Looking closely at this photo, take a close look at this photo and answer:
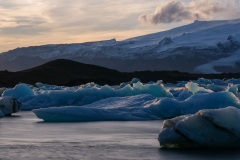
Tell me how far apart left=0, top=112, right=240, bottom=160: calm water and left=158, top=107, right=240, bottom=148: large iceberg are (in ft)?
1.00

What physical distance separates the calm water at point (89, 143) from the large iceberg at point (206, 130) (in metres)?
0.31

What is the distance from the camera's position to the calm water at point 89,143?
35.5 feet

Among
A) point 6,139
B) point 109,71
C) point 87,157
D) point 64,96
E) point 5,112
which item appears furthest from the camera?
point 109,71

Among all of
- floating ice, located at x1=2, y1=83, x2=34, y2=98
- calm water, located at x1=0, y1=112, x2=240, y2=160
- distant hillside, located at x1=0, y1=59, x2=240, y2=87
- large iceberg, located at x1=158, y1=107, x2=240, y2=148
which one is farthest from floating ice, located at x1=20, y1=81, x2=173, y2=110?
distant hillside, located at x1=0, y1=59, x2=240, y2=87

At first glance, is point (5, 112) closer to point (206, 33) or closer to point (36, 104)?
point (36, 104)

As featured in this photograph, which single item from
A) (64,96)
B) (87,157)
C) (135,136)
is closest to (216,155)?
(87,157)

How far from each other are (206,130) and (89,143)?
2883mm

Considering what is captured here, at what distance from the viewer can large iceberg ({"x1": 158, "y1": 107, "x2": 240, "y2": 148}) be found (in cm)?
1122

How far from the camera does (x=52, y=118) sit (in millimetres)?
19234

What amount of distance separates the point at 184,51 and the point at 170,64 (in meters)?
6.71

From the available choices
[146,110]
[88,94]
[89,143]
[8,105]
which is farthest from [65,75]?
[89,143]

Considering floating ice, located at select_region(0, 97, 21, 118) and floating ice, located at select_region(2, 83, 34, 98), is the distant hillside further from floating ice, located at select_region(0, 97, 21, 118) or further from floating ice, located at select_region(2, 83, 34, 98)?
floating ice, located at select_region(0, 97, 21, 118)

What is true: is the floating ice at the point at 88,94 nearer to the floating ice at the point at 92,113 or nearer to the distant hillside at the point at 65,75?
the floating ice at the point at 92,113

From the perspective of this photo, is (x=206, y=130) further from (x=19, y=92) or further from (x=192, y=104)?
(x=19, y=92)
